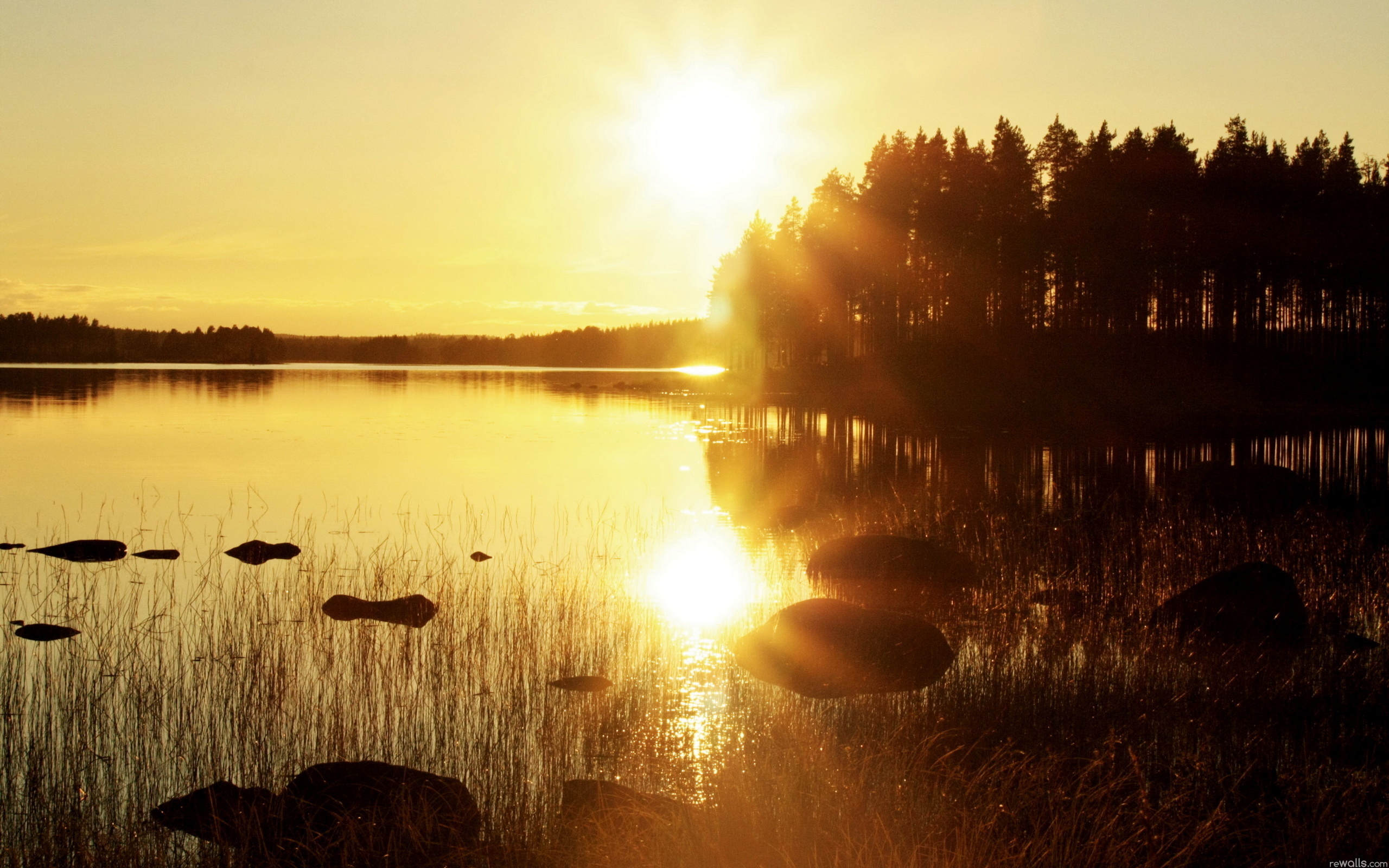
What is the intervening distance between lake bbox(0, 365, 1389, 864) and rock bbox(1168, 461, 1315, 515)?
620 mm

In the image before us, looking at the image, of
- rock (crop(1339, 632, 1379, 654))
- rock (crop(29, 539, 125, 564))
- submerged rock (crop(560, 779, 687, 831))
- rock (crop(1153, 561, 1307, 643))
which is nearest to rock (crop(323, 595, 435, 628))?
rock (crop(29, 539, 125, 564))

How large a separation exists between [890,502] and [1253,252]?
5112 centimetres

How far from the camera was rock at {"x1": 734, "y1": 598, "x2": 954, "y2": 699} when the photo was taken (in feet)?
38.3

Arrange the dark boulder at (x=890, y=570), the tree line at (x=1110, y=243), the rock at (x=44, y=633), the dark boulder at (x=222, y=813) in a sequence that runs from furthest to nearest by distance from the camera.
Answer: the tree line at (x=1110, y=243)
the dark boulder at (x=890, y=570)
the rock at (x=44, y=633)
the dark boulder at (x=222, y=813)

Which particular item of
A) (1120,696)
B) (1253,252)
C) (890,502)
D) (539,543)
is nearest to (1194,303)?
(1253,252)

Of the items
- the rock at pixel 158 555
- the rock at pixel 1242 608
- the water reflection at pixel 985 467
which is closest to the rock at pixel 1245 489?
the water reflection at pixel 985 467

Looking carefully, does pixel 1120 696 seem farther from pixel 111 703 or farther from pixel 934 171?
pixel 934 171

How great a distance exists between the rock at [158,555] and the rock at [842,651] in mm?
11795

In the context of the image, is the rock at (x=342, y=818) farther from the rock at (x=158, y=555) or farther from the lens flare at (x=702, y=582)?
the rock at (x=158, y=555)

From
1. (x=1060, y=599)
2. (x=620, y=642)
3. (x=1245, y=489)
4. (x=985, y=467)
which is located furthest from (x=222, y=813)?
(x=985, y=467)

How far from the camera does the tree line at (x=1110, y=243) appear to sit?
208ft

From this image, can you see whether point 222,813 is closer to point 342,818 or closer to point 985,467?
point 342,818

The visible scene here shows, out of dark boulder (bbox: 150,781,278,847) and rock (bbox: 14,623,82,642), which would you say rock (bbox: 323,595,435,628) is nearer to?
rock (bbox: 14,623,82,642)

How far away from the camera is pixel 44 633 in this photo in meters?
13.0
